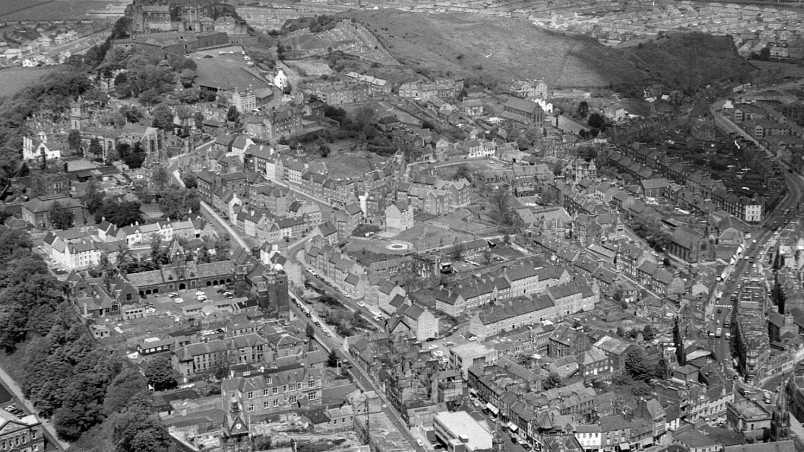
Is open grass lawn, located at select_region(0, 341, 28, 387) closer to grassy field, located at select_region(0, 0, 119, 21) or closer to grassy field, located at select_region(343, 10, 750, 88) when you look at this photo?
grassy field, located at select_region(343, 10, 750, 88)

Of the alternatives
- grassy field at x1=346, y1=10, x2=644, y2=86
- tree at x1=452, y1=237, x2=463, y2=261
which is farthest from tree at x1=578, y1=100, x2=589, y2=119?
tree at x1=452, y1=237, x2=463, y2=261

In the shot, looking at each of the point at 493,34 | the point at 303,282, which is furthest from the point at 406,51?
the point at 303,282

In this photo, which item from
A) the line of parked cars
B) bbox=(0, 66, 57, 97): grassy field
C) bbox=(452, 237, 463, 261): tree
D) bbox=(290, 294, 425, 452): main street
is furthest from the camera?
bbox=(0, 66, 57, 97): grassy field

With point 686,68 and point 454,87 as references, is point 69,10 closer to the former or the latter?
point 454,87

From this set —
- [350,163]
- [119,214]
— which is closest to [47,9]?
[350,163]

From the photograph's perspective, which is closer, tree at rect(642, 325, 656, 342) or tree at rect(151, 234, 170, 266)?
tree at rect(642, 325, 656, 342)

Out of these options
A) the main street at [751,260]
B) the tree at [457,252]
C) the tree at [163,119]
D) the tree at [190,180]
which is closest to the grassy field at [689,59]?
the main street at [751,260]

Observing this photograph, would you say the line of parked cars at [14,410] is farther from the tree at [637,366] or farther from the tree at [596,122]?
the tree at [596,122]
